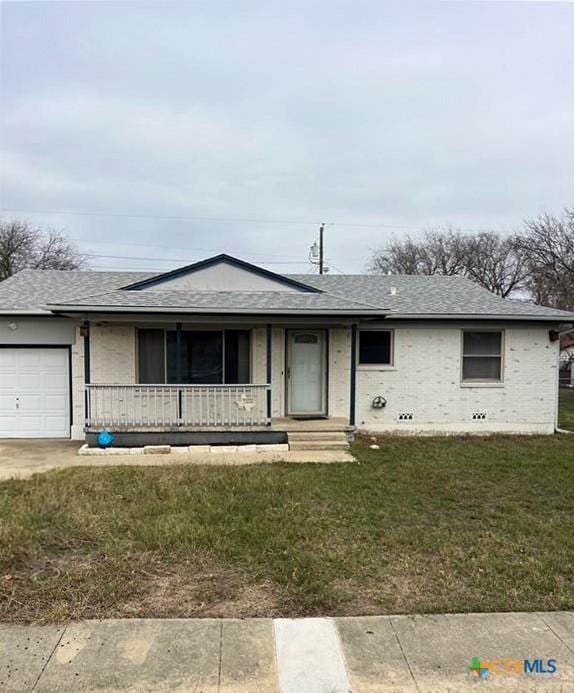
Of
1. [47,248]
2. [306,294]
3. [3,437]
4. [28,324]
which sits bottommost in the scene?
[3,437]

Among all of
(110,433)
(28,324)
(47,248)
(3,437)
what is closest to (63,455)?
(110,433)

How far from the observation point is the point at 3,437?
429 inches

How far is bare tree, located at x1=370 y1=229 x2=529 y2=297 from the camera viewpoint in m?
39.2

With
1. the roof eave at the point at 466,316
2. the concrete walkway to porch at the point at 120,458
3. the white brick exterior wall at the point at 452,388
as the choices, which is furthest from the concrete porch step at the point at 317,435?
the roof eave at the point at 466,316

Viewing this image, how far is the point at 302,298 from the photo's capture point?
10930 millimetres

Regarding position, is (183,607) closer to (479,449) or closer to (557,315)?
(479,449)

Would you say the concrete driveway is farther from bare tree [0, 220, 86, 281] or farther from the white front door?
bare tree [0, 220, 86, 281]

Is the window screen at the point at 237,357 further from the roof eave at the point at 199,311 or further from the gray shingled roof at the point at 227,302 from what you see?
the roof eave at the point at 199,311

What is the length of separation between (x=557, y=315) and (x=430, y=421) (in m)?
3.89

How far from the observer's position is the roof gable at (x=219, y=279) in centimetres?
1119

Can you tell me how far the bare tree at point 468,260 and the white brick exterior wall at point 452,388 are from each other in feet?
93.5

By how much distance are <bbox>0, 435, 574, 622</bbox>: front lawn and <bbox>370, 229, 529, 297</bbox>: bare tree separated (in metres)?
34.4

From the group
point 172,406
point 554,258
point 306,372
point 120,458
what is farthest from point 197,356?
point 554,258

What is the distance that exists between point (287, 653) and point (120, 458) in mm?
6808
